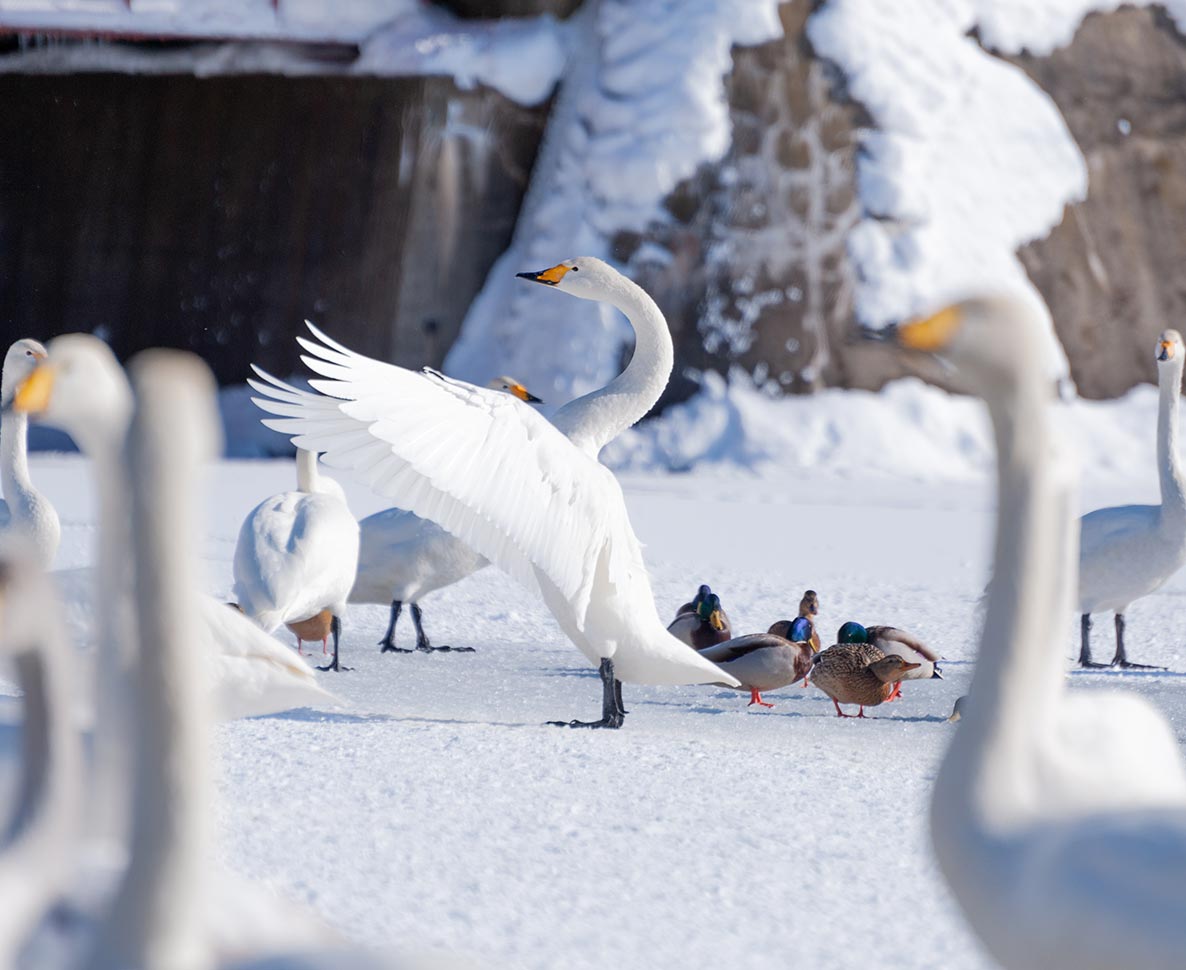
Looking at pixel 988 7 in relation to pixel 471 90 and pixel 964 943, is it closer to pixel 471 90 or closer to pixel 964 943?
pixel 471 90

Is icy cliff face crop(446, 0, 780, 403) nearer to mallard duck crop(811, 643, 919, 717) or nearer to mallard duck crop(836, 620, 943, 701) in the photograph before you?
mallard duck crop(836, 620, 943, 701)

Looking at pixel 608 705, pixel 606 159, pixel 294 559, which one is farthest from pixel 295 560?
pixel 606 159

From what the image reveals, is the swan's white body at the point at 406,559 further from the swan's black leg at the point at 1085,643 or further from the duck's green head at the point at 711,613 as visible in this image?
the swan's black leg at the point at 1085,643

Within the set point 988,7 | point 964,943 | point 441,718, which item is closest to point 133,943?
point 964,943

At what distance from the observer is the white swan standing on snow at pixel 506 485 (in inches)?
180

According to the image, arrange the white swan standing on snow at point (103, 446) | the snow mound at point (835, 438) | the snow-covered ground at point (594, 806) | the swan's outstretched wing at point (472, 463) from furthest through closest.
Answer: the snow mound at point (835, 438)
the swan's outstretched wing at point (472, 463)
the snow-covered ground at point (594, 806)
the white swan standing on snow at point (103, 446)

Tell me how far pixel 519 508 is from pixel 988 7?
1226cm

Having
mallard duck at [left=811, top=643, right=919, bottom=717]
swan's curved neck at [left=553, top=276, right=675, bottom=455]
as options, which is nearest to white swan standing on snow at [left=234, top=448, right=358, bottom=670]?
swan's curved neck at [left=553, top=276, right=675, bottom=455]

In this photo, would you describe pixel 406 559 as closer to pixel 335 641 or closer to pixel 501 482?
pixel 335 641

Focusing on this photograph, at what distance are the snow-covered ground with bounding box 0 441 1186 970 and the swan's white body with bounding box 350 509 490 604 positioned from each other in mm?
268

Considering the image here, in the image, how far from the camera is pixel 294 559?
5.35m

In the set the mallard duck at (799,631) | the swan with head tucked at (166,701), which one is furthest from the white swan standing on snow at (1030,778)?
the mallard duck at (799,631)

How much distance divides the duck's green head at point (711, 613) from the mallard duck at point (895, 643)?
59 cm

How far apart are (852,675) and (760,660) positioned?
32 cm
